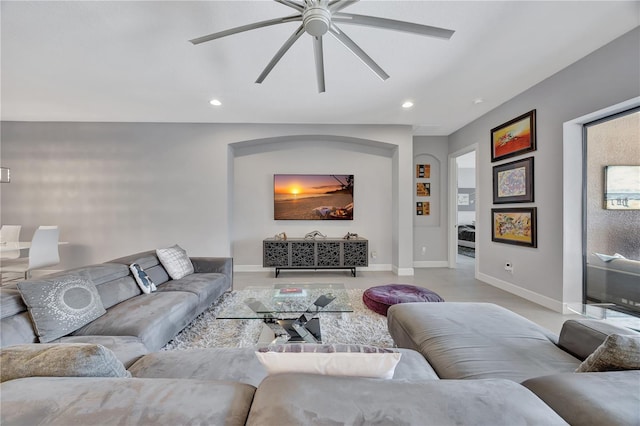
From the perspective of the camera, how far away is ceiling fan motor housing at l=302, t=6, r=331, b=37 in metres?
1.56

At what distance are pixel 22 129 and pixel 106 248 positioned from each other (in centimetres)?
244

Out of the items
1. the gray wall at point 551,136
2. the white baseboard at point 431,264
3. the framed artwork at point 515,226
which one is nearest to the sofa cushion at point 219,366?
the gray wall at point 551,136

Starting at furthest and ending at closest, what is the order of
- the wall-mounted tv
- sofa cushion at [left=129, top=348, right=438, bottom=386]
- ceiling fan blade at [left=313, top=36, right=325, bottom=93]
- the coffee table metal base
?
1. the wall-mounted tv
2. the coffee table metal base
3. ceiling fan blade at [left=313, top=36, right=325, bottom=93]
4. sofa cushion at [left=129, top=348, right=438, bottom=386]

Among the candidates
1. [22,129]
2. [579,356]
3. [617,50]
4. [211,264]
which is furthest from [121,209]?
[617,50]

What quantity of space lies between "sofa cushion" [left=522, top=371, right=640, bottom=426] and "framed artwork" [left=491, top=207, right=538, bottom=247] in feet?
9.55

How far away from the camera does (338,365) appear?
0.77 m

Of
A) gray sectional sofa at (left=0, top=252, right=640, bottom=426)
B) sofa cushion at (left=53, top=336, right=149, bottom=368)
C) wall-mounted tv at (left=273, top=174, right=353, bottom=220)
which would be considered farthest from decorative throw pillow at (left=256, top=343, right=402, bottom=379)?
wall-mounted tv at (left=273, top=174, right=353, bottom=220)

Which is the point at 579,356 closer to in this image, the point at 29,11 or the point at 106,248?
the point at 29,11

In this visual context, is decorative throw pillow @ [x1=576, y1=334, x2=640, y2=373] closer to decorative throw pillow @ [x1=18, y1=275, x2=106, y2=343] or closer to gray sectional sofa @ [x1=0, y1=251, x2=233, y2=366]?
gray sectional sofa @ [x1=0, y1=251, x2=233, y2=366]

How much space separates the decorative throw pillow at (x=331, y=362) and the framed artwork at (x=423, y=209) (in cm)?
479

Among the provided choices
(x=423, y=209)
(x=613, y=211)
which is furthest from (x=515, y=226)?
(x=423, y=209)

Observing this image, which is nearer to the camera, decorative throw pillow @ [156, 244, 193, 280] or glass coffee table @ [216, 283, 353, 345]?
glass coffee table @ [216, 283, 353, 345]

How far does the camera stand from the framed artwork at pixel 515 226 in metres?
3.22

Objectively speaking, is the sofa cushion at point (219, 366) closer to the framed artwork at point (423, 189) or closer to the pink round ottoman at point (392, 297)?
the pink round ottoman at point (392, 297)
